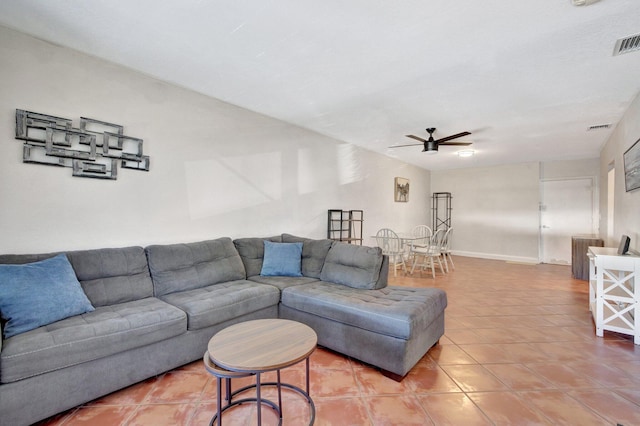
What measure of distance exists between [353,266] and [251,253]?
1.16m

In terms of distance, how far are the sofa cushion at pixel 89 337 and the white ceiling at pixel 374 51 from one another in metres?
1.96

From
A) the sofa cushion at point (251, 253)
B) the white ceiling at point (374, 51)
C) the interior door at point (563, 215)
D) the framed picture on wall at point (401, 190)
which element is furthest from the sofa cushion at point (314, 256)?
the interior door at point (563, 215)

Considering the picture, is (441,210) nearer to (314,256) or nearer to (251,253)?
(314,256)

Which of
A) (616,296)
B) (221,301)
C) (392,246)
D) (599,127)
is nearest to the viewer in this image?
(221,301)

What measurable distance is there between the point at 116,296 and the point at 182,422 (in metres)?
1.11

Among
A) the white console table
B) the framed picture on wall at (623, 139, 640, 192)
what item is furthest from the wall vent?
the white console table

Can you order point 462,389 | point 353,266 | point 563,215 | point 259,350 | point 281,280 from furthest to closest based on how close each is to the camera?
point 563,215
point 281,280
point 353,266
point 462,389
point 259,350

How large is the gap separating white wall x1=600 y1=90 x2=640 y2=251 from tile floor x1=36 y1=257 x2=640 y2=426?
3.91 feet

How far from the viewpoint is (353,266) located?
287cm

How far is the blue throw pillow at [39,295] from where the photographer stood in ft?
5.41

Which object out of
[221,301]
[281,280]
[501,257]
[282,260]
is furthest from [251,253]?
[501,257]

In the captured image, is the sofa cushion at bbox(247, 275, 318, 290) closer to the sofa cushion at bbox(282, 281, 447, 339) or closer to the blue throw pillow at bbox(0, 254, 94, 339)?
the sofa cushion at bbox(282, 281, 447, 339)

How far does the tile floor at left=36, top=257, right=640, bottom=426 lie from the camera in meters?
1.63

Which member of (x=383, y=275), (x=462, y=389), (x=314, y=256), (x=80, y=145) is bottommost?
(x=462, y=389)
